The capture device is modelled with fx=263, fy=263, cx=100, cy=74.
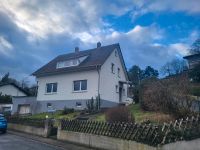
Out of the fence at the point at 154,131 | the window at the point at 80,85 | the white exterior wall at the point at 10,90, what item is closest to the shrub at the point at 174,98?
the fence at the point at 154,131

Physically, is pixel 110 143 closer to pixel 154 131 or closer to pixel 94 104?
pixel 154 131

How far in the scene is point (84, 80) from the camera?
106 feet

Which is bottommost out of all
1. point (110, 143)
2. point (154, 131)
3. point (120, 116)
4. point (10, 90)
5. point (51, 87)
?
point (110, 143)

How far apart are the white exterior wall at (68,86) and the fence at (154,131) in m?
17.3

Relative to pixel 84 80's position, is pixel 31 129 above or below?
below

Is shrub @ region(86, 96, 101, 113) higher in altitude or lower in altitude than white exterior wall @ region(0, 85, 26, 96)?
lower

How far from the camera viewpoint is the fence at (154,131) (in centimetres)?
1063

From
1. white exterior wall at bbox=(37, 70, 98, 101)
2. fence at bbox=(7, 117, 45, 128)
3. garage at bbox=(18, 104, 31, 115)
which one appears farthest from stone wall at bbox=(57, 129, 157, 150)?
Answer: garage at bbox=(18, 104, 31, 115)

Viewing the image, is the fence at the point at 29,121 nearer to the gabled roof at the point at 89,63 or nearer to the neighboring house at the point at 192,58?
the gabled roof at the point at 89,63

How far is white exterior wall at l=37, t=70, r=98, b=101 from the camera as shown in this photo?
31.4 m

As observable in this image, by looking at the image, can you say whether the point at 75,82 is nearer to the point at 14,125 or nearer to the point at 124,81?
the point at 124,81

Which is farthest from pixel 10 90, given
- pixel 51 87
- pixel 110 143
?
pixel 110 143

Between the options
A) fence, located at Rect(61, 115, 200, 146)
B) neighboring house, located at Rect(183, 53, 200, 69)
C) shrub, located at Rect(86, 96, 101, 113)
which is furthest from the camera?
neighboring house, located at Rect(183, 53, 200, 69)

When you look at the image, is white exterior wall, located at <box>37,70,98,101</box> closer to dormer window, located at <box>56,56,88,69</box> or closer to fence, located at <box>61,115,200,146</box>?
dormer window, located at <box>56,56,88,69</box>
